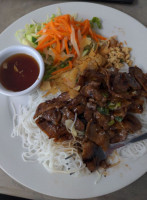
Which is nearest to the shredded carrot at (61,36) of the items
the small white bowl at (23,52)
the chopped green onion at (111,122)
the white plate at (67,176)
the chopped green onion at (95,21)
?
the chopped green onion at (95,21)

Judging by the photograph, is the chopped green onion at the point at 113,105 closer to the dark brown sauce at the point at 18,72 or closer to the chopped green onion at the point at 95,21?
the dark brown sauce at the point at 18,72

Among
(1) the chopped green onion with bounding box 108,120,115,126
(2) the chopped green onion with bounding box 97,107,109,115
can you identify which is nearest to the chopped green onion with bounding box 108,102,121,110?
(2) the chopped green onion with bounding box 97,107,109,115

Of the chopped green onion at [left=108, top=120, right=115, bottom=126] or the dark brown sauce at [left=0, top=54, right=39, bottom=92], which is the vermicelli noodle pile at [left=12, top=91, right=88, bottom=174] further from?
the chopped green onion at [left=108, top=120, right=115, bottom=126]

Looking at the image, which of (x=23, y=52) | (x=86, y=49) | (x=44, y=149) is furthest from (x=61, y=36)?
(x=44, y=149)

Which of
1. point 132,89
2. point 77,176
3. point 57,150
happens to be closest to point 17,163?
point 57,150

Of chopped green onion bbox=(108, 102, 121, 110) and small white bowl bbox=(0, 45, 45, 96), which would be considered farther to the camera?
small white bowl bbox=(0, 45, 45, 96)

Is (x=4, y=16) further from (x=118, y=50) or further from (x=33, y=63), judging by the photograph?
(x=118, y=50)
